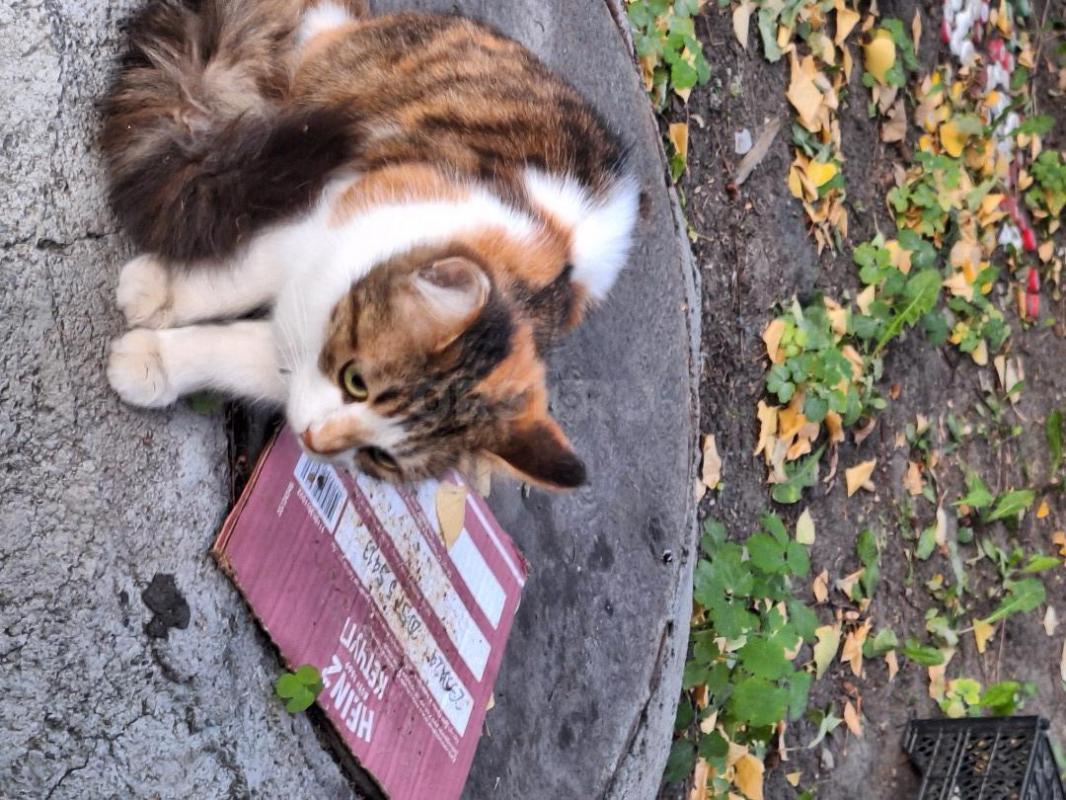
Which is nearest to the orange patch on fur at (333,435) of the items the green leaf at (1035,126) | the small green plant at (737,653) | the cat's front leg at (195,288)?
the cat's front leg at (195,288)

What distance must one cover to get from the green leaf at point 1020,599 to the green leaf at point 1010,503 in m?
0.24

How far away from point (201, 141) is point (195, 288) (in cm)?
22

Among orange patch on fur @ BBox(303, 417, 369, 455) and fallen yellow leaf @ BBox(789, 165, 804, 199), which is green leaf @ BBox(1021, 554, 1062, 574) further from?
orange patch on fur @ BBox(303, 417, 369, 455)

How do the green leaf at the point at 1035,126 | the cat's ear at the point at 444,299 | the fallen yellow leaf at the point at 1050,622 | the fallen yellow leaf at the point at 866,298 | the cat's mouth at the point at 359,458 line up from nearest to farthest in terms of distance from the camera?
the cat's ear at the point at 444,299 < the cat's mouth at the point at 359,458 < the fallen yellow leaf at the point at 866,298 < the fallen yellow leaf at the point at 1050,622 < the green leaf at the point at 1035,126

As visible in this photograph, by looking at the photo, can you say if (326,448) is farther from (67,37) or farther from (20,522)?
(67,37)

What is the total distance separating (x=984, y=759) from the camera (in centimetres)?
331

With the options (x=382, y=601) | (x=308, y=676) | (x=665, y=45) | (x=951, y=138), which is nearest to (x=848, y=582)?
(x=665, y=45)

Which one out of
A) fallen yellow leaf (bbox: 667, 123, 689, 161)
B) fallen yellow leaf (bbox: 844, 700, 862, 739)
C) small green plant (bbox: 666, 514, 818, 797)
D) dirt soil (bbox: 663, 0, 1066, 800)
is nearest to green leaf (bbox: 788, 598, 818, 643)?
small green plant (bbox: 666, 514, 818, 797)

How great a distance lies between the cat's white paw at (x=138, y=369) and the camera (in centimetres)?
146

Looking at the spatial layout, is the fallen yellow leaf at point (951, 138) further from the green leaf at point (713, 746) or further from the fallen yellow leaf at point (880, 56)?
the green leaf at point (713, 746)

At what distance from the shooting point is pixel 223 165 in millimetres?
1588

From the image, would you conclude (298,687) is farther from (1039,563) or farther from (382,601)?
(1039,563)

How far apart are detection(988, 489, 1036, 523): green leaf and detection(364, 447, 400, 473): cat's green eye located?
293 centimetres

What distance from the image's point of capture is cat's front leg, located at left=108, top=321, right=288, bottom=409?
4.80ft
